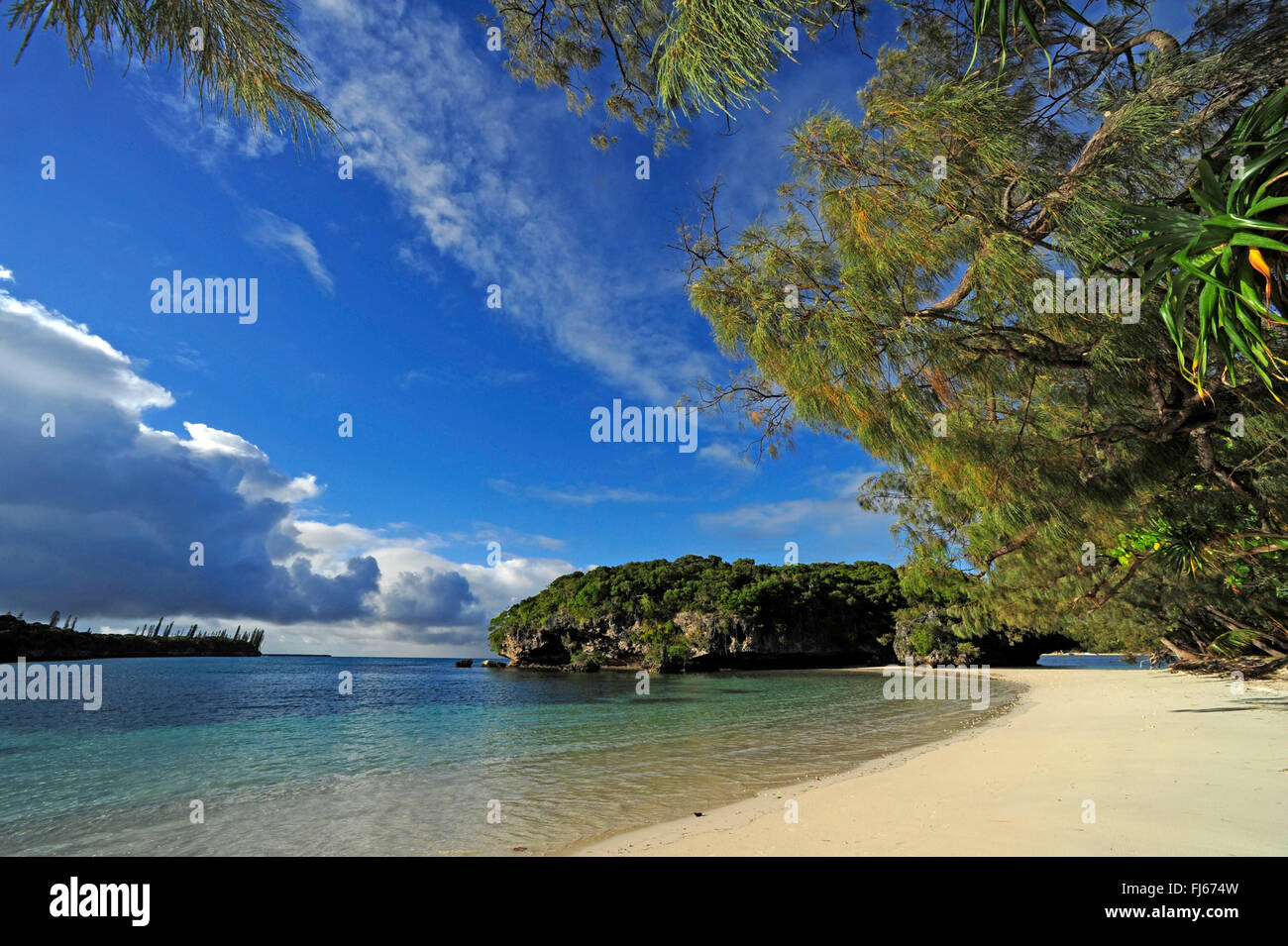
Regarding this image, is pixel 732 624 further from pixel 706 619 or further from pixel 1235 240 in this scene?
pixel 1235 240

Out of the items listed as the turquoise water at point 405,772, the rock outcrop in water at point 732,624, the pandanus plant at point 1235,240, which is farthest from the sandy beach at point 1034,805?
the rock outcrop in water at point 732,624

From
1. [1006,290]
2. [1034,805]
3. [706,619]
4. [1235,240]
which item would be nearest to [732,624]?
[706,619]

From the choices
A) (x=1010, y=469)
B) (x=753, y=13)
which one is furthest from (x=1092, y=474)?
(x=753, y=13)

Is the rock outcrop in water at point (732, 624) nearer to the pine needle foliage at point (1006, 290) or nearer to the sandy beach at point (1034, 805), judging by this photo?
the sandy beach at point (1034, 805)

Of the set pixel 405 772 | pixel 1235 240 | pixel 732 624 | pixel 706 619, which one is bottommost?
pixel 732 624

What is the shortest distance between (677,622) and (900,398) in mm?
57450

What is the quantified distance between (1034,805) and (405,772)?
30.5ft

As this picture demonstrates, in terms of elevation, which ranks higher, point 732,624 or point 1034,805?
point 1034,805

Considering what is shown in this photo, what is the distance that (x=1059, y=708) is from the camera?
1608 centimetres

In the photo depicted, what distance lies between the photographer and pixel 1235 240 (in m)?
2.05

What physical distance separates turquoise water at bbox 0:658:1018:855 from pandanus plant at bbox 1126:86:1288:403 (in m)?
5.64

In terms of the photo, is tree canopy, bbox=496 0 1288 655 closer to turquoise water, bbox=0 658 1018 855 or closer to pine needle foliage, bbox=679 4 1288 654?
pine needle foliage, bbox=679 4 1288 654

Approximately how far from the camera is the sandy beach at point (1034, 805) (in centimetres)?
385
